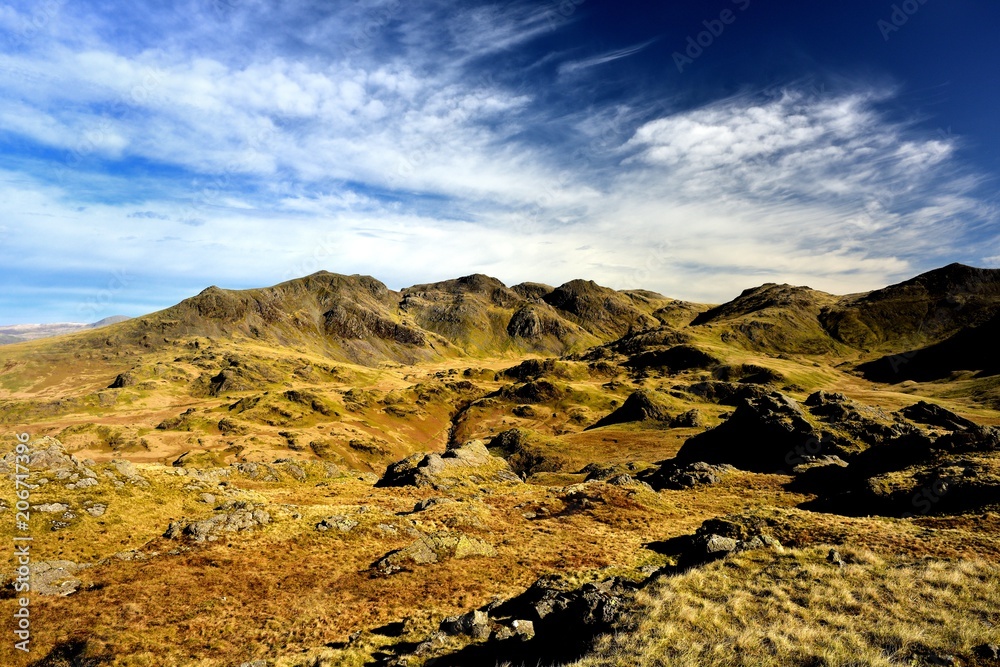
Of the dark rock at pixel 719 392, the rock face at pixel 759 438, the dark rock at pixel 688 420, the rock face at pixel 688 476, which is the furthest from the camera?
the dark rock at pixel 719 392

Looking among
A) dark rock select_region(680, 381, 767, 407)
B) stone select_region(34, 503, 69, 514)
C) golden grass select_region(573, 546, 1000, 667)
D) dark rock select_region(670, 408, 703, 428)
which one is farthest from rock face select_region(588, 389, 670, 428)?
stone select_region(34, 503, 69, 514)

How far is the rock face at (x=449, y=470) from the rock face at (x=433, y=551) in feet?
68.1

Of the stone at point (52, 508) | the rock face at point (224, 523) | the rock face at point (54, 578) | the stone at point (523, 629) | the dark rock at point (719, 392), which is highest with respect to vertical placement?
the stone at point (52, 508)

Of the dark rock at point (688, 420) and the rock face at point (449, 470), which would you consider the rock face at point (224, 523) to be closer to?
the rock face at point (449, 470)

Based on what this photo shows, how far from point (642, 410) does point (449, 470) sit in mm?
74221

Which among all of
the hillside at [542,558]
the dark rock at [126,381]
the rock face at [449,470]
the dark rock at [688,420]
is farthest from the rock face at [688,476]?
the dark rock at [126,381]

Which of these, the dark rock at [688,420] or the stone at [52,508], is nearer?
the stone at [52,508]

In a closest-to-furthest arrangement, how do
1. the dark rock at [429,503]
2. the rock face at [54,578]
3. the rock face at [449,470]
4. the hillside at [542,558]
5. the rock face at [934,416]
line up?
the hillside at [542,558]
the rock face at [54,578]
the dark rock at [429,503]
the rock face at [449,470]
the rock face at [934,416]

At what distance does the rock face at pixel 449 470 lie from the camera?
52000mm

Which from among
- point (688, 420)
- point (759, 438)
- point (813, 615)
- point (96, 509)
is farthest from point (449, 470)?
point (688, 420)

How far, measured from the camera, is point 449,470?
56000mm

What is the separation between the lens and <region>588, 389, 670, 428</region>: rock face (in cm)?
11344

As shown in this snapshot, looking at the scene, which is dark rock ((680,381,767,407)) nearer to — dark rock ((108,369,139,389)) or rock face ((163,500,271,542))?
rock face ((163,500,271,542))

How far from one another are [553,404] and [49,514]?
145 meters
